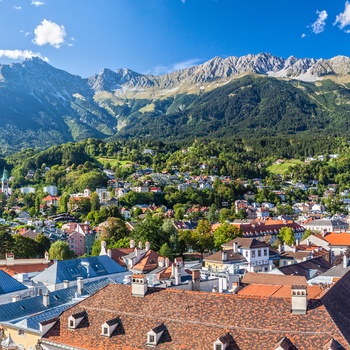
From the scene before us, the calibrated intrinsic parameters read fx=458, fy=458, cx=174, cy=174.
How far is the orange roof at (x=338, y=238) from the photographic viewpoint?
90.2m

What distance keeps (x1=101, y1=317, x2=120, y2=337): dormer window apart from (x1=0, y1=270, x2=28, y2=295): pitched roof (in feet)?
62.1

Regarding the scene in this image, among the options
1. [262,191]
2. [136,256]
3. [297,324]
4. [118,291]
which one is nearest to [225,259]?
[136,256]

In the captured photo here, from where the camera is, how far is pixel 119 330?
22328mm

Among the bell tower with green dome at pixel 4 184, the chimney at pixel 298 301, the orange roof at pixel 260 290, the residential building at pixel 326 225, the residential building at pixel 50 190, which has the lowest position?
the residential building at pixel 326 225

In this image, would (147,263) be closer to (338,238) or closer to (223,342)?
(223,342)

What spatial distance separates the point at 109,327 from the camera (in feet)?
72.7

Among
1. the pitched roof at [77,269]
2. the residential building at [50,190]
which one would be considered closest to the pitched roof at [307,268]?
the pitched roof at [77,269]

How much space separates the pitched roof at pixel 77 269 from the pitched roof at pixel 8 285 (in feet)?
14.1

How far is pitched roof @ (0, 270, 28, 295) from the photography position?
38.2m

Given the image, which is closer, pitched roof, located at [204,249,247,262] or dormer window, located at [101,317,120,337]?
dormer window, located at [101,317,120,337]

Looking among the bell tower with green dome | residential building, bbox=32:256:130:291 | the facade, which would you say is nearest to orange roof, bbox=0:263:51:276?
residential building, bbox=32:256:130:291

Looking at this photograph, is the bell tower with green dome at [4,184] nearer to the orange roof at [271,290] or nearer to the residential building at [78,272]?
the residential building at [78,272]

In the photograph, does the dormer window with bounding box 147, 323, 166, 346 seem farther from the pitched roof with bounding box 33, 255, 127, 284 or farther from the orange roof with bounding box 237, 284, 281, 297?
the pitched roof with bounding box 33, 255, 127, 284

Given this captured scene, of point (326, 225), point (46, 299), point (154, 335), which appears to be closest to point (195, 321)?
point (154, 335)
